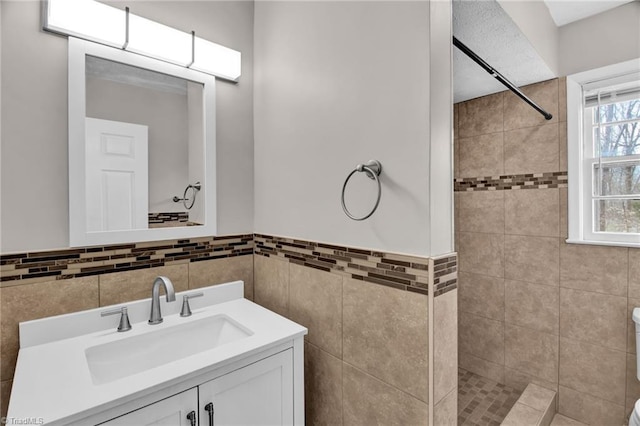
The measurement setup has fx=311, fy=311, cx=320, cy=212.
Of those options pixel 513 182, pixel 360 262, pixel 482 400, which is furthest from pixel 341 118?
pixel 482 400

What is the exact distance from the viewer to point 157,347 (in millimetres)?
1253

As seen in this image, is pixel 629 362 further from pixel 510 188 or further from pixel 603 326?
pixel 510 188

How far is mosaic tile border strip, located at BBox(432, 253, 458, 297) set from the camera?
39.2 inches

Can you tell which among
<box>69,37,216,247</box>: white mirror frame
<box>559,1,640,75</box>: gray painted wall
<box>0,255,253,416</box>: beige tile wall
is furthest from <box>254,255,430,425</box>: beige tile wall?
<box>559,1,640,75</box>: gray painted wall

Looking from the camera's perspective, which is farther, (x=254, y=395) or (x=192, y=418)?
(x=254, y=395)

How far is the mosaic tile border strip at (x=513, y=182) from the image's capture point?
2.01m

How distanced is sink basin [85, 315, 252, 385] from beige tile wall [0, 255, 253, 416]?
21 centimetres

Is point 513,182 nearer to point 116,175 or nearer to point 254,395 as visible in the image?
point 254,395

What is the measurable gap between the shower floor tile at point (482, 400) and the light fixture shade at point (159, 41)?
2535 millimetres

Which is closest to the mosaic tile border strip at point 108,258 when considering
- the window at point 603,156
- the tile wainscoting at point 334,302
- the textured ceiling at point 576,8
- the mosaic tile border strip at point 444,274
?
the tile wainscoting at point 334,302

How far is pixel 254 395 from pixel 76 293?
807mm

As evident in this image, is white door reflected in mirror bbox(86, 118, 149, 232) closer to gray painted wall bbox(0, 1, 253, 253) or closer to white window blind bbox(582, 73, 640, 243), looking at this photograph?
gray painted wall bbox(0, 1, 253, 253)

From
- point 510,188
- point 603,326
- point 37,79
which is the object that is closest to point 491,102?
point 510,188
